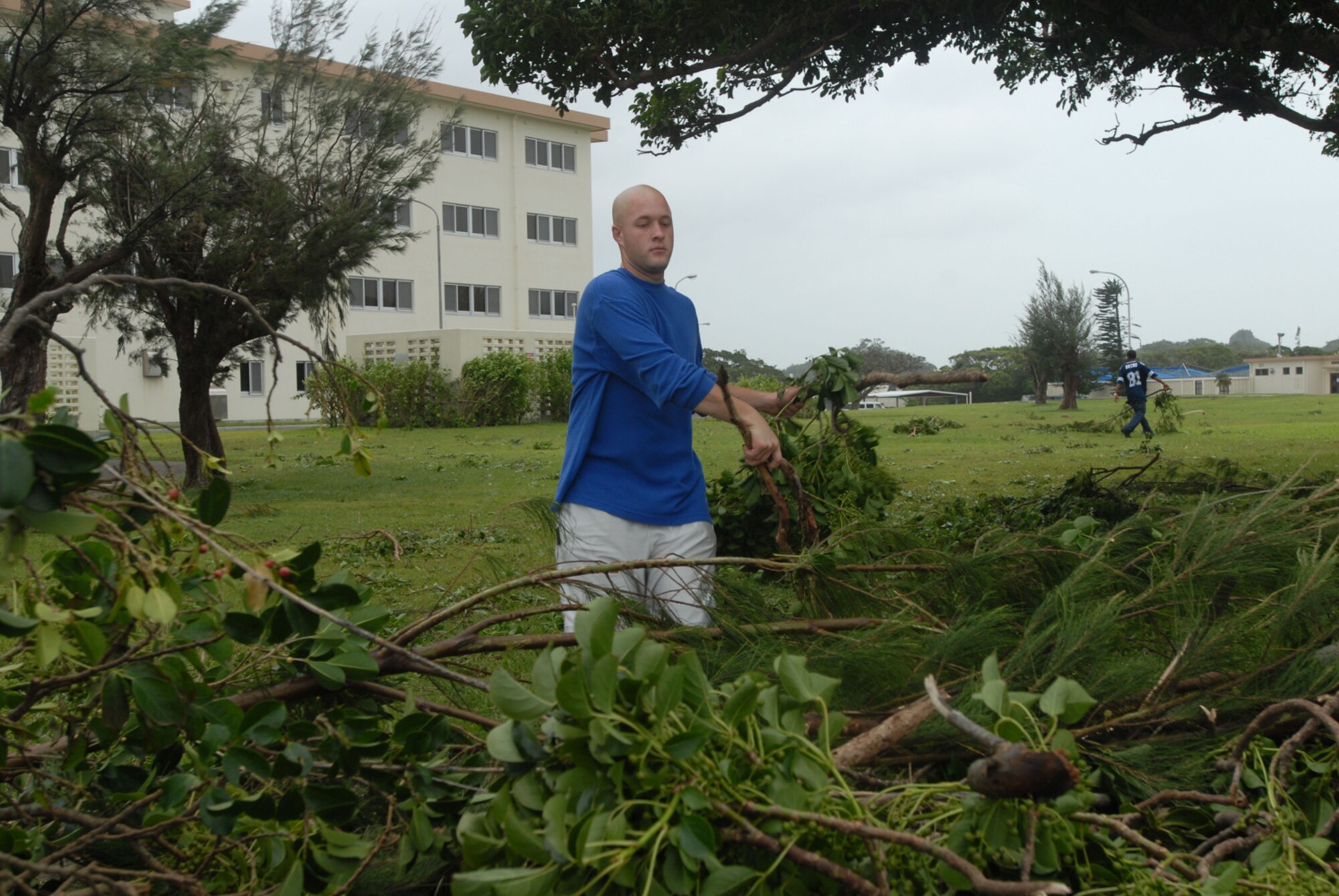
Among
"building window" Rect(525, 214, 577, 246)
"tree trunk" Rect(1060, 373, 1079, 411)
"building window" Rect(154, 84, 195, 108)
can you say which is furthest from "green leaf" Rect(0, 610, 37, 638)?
"building window" Rect(525, 214, 577, 246)

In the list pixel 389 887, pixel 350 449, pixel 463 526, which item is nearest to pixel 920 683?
pixel 389 887

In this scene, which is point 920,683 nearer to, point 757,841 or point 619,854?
point 757,841

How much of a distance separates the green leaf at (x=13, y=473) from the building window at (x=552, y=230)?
40.7 meters

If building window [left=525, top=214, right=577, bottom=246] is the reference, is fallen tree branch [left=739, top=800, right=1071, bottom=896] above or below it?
below

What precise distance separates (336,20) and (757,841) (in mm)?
14400

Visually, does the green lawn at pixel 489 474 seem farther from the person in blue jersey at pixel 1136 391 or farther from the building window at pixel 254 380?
the building window at pixel 254 380

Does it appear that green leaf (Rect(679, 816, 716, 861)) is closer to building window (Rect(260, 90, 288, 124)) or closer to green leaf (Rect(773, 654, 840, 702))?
green leaf (Rect(773, 654, 840, 702))

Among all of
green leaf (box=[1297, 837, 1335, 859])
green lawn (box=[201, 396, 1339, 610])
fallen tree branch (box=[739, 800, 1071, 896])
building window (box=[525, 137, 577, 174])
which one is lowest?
green lawn (box=[201, 396, 1339, 610])

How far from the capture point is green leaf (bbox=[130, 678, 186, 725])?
5.31ft

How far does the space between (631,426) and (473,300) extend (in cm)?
3825

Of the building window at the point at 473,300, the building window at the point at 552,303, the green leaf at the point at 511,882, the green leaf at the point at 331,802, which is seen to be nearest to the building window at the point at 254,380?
the building window at the point at 473,300

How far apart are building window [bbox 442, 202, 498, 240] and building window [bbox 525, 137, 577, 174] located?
8.20 feet

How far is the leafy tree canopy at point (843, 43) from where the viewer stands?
7070mm

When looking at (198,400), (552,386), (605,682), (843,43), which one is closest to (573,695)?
(605,682)
